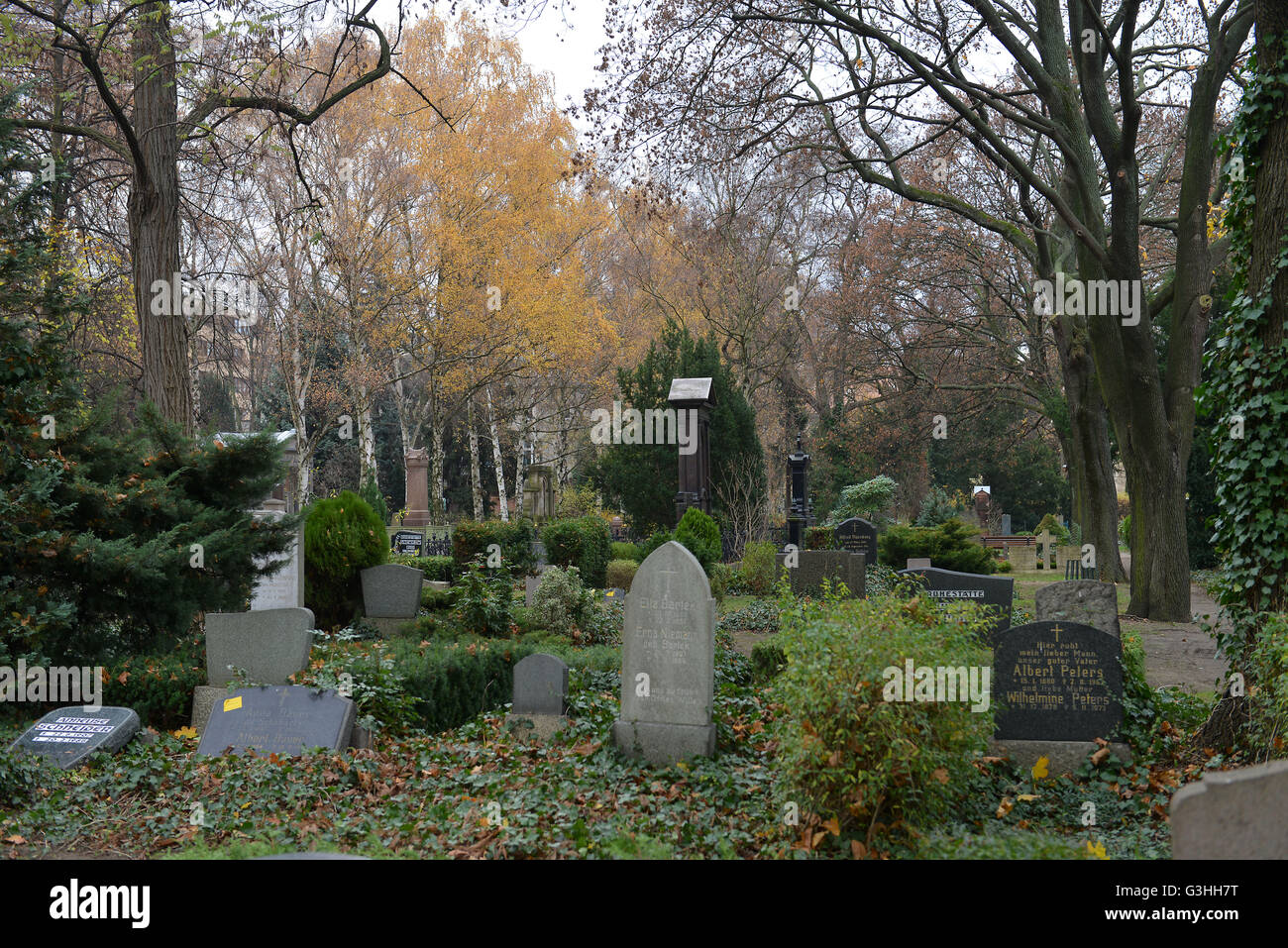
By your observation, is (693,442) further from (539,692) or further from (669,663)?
(669,663)

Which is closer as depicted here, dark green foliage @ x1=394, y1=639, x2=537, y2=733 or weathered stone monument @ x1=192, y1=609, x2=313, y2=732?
weathered stone monument @ x1=192, y1=609, x2=313, y2=732

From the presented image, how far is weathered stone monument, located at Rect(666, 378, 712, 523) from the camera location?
19234 mm

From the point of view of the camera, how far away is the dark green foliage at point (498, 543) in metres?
15.8

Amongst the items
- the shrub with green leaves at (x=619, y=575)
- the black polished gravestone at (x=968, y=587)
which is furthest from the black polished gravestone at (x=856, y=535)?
Result: the black polished gravestone at (x=968, y=587)

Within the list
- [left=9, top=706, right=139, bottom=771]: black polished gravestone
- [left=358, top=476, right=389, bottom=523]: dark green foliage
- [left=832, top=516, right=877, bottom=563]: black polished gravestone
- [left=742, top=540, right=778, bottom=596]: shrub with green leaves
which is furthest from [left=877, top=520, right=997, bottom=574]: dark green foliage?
[left=9, top=706, right=139, bottom=771]: black polished gravestone

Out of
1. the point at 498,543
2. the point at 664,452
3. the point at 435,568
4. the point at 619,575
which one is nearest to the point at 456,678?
the point at 498,543

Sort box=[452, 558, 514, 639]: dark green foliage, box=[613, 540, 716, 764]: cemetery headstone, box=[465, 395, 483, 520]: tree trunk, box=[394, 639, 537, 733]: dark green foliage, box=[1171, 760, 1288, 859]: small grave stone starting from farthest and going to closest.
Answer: box=[465, 395, 483, 520]: tree trunk → box=[452, 558, 514, 639]: dark green foliage → box=[394, 639, 537, 733]: dark green foliage → box=[613, 540, 716, 764]: cemetery headstone → box=[1171, 760, 1288, 859]: small grave stone

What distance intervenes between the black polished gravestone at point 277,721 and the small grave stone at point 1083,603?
5.67 m

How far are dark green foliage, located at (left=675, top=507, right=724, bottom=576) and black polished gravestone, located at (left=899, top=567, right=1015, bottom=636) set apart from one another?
6385 mm

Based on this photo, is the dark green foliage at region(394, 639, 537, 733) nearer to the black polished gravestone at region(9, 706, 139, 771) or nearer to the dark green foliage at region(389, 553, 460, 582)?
the black polished gravestone at region(9, 706, 139, 771)

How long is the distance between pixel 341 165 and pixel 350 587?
14788mm

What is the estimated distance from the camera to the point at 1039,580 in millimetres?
22016

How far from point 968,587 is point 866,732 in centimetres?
579
